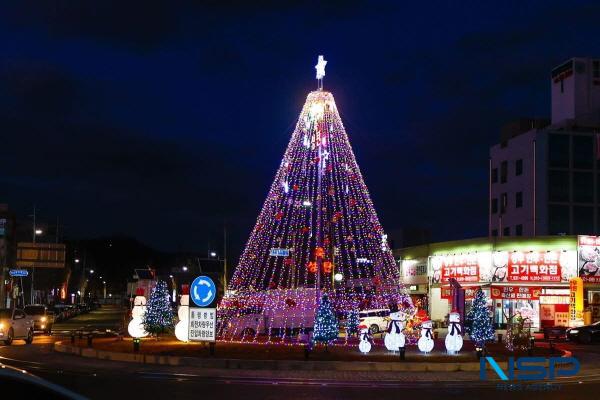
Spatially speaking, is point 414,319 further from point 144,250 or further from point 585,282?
point 144,250

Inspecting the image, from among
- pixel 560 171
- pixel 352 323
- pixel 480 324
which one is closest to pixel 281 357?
pixel 352 323

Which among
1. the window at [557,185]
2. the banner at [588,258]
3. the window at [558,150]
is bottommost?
the banner at [588,258]

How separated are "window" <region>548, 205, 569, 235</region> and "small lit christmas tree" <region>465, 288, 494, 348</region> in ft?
134

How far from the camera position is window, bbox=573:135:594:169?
217 feet

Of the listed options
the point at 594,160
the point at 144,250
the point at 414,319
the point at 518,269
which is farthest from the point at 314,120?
the point at 144,250

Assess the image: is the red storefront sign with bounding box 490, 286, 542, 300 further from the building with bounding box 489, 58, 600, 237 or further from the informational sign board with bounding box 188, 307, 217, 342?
the informational sign board with bounding box 188, 307, 217, 342

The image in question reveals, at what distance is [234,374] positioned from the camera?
20.0 metres

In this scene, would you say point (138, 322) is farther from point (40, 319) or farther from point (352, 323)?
point (40, 319)

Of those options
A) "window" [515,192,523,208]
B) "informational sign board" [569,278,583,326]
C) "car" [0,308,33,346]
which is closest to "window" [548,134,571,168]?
"window" [515,192,523,208]

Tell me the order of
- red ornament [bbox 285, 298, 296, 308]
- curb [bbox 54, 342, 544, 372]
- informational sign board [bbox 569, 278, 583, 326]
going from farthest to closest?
informational sign board [bbox 569, 278, 583, 326] → red ornament [bbox 285, 298, 296, 308] → curb [bbox 54, 342, 544, 372]

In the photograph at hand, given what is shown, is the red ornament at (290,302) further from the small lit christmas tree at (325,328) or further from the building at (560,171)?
the building at (560,171)

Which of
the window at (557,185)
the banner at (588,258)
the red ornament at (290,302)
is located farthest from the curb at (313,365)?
the window at (557,185)

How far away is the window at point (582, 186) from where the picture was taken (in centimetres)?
6600

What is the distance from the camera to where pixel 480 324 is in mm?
25812
